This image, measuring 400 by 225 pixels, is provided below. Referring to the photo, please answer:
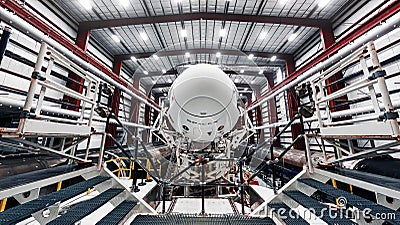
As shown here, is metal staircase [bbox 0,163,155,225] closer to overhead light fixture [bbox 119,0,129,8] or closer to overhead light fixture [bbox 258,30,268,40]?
A: overhead light fixture [bbox 119,0,129,8]

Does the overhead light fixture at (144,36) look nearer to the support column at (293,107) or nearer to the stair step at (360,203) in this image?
the support column at (293,107)

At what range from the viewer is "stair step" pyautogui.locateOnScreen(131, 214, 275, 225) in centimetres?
202

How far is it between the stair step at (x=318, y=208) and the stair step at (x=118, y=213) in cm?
205

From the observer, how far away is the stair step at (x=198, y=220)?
6.64 ft

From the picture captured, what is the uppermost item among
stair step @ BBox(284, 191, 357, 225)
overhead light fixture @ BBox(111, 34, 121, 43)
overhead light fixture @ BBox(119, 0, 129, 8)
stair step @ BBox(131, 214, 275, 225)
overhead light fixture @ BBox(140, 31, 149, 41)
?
overhead light fixture @ BBox(119, 0, 129, 8)

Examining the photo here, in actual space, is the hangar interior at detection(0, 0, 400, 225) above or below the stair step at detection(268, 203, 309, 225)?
above

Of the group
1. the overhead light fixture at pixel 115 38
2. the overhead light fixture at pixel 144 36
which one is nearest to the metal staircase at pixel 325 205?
the overhead light fixture at pixel 144 36

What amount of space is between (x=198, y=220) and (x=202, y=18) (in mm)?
5546

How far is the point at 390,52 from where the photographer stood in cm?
384

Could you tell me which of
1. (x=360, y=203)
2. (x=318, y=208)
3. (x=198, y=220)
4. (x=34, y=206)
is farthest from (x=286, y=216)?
(x=34, y=206)

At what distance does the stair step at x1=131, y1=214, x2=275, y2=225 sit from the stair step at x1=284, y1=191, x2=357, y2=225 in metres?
0.46

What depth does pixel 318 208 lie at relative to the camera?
5.37 ft

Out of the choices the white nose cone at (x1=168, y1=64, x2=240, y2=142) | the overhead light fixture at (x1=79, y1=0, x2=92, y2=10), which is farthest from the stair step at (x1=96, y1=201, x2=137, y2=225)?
the overhead light fixture at (x1=79, y1=0, x2=92, y2=10)

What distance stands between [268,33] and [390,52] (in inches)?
142
